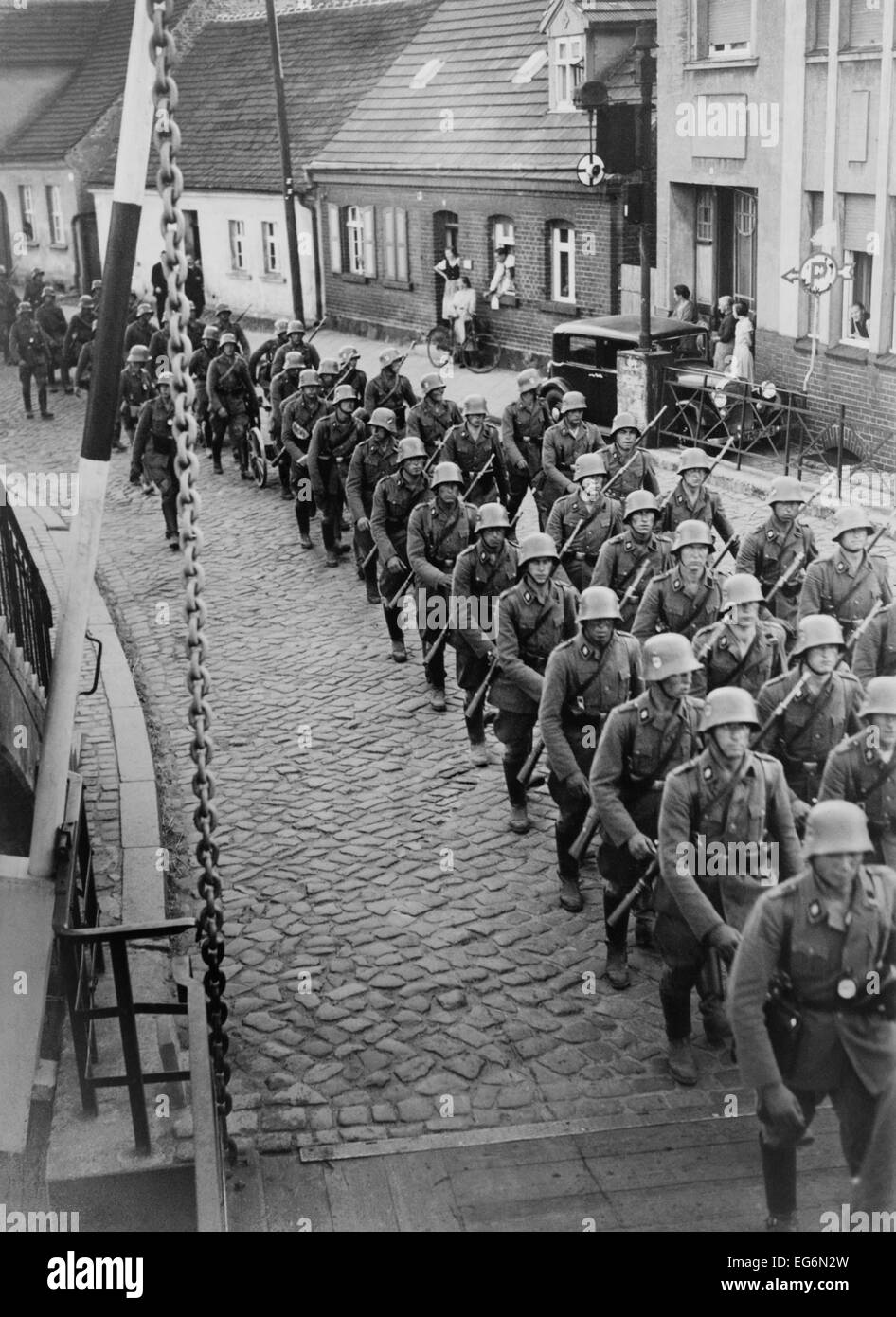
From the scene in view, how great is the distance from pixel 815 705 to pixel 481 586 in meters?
3.40

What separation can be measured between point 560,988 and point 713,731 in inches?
73.9

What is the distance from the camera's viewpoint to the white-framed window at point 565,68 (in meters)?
24.4

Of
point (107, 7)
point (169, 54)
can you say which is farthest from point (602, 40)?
point (169, 54)

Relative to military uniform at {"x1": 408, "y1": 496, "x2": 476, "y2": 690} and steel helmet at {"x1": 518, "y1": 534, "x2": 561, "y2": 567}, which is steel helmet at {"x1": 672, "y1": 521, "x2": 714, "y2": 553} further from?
military uniform at {"x1": 408, "y1": 496, "x2": 476, "y2": 690}

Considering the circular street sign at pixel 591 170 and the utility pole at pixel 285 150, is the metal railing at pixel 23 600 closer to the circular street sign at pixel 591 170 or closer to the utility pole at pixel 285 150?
the circular street sign at pixel 591 170

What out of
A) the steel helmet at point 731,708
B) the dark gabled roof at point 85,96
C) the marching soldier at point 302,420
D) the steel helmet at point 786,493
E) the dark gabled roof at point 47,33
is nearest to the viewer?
the steel helmet at point 731,708

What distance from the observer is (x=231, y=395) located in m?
19.8

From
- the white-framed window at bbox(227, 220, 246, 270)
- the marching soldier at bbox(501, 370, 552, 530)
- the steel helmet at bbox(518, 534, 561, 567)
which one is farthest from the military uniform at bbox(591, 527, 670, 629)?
the white-framed window at bbox(227, 220, 246, 270)

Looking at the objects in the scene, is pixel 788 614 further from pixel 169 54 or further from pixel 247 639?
pixel 169 54

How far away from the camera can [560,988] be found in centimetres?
785

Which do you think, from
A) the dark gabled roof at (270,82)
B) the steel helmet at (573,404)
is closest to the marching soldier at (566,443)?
the steel helmet at (573,404)

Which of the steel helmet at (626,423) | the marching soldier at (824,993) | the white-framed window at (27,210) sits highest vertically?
the white-framed window at (27,210)

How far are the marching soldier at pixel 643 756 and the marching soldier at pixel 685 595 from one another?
2.10 m

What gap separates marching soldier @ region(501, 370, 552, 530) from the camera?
1564 cm
